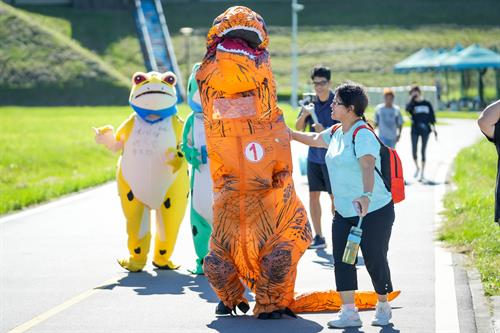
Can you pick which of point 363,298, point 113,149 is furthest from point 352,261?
point 113,149

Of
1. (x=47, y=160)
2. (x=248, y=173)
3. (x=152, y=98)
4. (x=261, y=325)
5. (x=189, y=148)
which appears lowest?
(x=47, y=160)

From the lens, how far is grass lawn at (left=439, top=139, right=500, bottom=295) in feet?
33.4

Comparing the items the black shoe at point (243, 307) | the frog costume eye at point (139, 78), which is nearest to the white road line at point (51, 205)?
the frog costume eye at point (139, 78)

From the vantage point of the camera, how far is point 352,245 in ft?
25.2

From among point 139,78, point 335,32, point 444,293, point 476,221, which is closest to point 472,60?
point 335,32

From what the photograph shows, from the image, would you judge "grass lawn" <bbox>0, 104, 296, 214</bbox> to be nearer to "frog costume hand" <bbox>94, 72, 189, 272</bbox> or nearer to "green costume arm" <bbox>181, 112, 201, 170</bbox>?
"frog costume hand" <bbox>94, 72, 189, 272</bbox>

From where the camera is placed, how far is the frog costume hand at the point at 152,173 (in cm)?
1096

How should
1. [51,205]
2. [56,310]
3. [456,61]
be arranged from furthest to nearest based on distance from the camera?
[456,61], [51,205], [56,310]

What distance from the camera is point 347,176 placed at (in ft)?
26.0

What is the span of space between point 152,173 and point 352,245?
12.2 ft

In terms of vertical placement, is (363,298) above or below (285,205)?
below

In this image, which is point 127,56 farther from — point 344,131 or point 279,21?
point 344,131

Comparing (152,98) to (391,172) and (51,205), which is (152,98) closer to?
(391,172)

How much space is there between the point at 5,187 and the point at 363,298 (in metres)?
11.9
